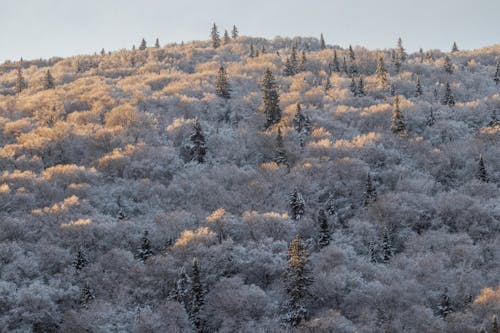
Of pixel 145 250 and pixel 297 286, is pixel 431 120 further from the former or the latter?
pixel 145 250

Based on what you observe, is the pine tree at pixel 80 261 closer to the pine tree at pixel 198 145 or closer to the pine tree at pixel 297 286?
the pine tree at pixel 297 286

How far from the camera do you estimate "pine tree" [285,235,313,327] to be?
183 feet

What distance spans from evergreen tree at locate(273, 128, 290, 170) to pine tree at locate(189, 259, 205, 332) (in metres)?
40.2

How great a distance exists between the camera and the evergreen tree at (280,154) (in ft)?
309

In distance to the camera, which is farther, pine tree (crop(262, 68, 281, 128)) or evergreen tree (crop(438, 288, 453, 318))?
pine tree (crop(262, 68, 281, 128))

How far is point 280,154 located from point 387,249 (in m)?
31.9

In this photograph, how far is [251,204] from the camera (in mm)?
79375

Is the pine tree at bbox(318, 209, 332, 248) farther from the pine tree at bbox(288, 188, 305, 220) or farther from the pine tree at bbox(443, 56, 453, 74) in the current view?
the pine tree at bbox(443, 56, 453, 74)

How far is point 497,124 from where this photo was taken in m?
106

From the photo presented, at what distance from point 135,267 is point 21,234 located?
1799 cm

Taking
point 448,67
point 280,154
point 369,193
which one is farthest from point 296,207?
point 448,67

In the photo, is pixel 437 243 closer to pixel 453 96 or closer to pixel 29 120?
pixel 453 96

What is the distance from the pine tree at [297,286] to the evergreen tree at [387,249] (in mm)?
16090

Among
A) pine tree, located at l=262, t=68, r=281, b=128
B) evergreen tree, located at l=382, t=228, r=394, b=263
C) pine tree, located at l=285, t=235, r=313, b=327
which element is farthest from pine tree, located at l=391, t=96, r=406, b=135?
pine tree, located at l=285, t=235, r=313, b=327
